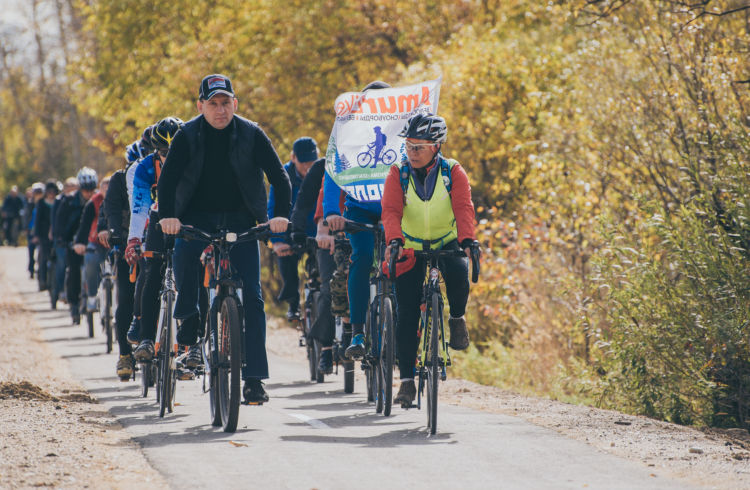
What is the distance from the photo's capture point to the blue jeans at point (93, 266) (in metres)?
15.6

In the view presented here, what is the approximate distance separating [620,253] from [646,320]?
3.04 feet

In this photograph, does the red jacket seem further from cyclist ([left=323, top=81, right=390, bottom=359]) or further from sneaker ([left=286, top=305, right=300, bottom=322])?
sneaker ([left=286, top=305, right=300, bottom=322])

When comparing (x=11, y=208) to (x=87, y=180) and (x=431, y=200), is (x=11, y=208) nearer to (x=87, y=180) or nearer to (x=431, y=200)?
(x=87, y=180)

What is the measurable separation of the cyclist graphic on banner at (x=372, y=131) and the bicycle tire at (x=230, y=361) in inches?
77.2

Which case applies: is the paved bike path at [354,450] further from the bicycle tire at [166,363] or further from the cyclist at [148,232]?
the cyclist at [148,232]

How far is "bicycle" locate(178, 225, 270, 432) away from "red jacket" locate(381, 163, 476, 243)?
0.82m

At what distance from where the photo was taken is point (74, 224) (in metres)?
16.9

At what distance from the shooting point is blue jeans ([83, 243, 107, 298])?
15586mm

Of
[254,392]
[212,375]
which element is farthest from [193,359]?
[254,392]

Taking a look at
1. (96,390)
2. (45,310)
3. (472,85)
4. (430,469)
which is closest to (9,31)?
(45,310)

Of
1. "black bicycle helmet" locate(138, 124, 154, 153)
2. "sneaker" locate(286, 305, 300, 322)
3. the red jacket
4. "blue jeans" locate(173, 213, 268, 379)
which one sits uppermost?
"black bicycle helmet" locate(138, 124, 154, 153)

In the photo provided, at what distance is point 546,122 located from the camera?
16.1m

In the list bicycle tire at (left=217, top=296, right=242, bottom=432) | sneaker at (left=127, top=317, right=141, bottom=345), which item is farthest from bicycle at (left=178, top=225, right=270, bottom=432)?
sneaker at (left=127, top=317, right=141, bottom=345)

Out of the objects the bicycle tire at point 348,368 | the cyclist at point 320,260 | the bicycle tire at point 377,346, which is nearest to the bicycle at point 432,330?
the bicycle tire at point 377,346
